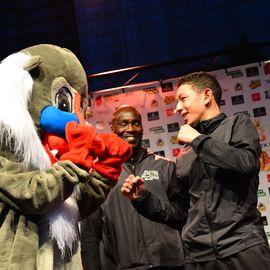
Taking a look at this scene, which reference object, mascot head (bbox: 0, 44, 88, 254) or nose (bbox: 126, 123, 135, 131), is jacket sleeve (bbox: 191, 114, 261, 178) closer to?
mascot head (bbox: 0, 44, 88, 254)

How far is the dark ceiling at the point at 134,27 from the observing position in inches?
225

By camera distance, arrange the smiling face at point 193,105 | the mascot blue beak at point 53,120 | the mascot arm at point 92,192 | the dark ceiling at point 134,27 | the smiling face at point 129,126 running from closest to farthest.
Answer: the mascot blue beak at point 53,120, the mascot arm at point 92,192, the smiling face at point 193,105, the smiling face at point 129,126, the dark ceiling at point 134,27

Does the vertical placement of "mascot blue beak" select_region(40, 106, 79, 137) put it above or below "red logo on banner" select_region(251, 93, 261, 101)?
below

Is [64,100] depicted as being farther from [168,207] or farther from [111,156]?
[168,207]

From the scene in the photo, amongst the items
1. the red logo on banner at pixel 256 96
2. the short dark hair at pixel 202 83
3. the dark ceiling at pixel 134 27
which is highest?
the dark ceiling at pixel 134 27

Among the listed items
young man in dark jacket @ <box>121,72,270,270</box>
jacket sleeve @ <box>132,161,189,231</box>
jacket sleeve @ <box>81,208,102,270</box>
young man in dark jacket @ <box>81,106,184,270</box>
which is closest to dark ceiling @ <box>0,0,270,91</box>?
young man in dark jacket @ <box>81,106,184,270</box>

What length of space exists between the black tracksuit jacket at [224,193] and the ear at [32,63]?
2.46 ft

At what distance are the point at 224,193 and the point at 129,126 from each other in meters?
1.14

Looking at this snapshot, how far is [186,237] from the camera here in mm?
1986

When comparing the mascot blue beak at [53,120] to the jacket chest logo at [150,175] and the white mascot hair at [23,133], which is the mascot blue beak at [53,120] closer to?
the white mascot hair at [23,133]

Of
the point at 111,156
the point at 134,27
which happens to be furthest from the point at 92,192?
the point at 134,27

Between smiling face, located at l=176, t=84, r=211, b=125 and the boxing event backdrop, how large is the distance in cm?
232

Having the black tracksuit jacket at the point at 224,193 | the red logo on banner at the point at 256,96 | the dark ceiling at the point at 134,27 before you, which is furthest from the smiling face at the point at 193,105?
the dark ceiling at the point at 134,27

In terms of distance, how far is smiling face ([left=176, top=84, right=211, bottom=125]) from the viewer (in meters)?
2.16
